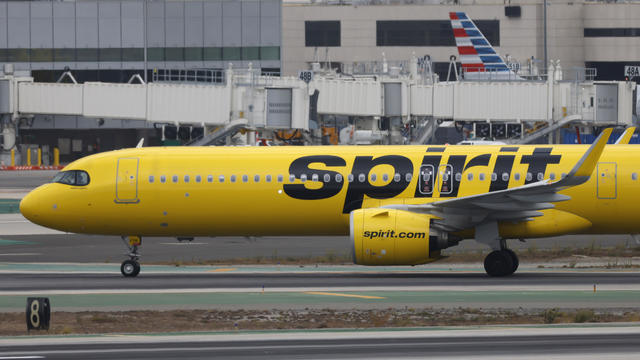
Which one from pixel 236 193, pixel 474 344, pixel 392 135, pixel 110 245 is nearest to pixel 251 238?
pixel 236 193

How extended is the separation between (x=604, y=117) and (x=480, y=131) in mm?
15330

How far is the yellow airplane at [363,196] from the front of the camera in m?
28.6

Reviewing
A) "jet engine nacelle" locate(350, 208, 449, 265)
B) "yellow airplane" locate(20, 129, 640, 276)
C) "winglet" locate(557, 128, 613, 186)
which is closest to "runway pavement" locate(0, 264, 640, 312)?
"jet engine nacelle" locate(350, 208, 449, 265)

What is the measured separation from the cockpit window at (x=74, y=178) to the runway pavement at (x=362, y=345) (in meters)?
11.6

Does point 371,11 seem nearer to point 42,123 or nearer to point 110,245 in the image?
point 42,123

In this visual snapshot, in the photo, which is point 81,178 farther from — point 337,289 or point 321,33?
point 321,33

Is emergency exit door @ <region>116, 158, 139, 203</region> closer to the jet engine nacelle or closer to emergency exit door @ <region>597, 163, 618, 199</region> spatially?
the jet engine nacelle

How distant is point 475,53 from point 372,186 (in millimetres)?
68105

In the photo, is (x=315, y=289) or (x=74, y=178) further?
(x=74, y=178)

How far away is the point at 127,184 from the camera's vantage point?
31.5 meters

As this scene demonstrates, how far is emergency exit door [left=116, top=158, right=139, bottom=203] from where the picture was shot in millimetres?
31391

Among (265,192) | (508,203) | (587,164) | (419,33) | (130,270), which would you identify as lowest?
(130,270)

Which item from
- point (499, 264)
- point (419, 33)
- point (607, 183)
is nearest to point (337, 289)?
point (499, 264)

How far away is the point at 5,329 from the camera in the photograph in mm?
21984
